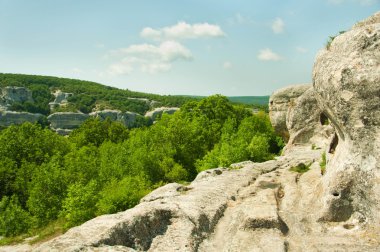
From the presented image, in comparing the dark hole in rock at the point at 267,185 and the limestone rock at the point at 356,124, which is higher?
the limestone rock at the point at 356,124

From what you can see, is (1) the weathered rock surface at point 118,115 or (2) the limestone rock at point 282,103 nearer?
(2) the limestone rock at point 282,103

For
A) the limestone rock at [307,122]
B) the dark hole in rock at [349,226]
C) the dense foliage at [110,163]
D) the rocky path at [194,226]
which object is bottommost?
the dense foliage at [110,163]

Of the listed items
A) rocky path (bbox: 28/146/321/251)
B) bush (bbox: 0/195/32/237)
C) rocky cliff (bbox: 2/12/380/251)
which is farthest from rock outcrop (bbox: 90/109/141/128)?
rocky cliff (bbox: 2/12/380/251)

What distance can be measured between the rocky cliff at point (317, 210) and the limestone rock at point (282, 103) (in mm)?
27298

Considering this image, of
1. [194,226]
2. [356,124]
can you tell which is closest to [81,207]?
[194,226]

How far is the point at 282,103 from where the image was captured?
46.0 meters

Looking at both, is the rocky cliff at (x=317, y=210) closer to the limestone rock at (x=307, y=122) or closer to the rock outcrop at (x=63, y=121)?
the limestone rock at (x=307, y=122)

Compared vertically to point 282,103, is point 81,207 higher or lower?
lower

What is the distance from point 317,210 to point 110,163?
31682 millimetres

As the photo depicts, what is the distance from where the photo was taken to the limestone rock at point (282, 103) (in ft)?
146

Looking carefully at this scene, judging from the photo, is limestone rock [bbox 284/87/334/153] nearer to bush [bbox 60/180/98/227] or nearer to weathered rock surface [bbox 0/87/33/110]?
bush [bbox 60/180/98/227]

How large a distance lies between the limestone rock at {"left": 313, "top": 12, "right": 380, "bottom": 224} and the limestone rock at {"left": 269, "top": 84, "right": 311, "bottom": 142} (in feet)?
96.2

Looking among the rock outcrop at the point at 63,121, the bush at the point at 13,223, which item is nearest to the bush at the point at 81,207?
the bush at the point at 13,223

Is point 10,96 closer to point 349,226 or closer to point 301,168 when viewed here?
point 301,168
